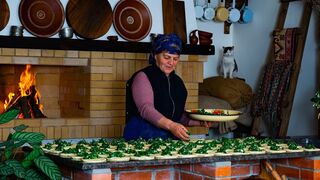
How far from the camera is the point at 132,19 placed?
6.35 metres

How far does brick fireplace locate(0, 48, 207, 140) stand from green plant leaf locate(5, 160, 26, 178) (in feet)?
9.43

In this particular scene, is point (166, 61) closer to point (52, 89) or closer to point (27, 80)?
point (27, 80)

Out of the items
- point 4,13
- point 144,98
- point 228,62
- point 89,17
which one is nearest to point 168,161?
point 144,98

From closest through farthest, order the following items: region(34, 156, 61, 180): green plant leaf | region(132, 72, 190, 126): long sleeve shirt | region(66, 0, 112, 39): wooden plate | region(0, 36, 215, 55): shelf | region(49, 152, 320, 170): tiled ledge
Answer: region(49, 152, 320, 170): tiled ledge
region(34, 156, 61, 180): green plant leaf
region(132, 72, 190, 126): long sleeve shirt
region(0, 36, 215, 55): shelf
region(66, 0, 112, 39): wooden plate

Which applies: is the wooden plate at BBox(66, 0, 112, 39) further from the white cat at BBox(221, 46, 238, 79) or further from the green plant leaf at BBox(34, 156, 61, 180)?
the green plant leaf at BBox(34, 156, 61, 180)

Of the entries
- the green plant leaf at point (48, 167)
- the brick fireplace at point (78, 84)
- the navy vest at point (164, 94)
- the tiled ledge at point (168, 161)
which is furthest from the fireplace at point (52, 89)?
the green plant leaf at point (48, 167)

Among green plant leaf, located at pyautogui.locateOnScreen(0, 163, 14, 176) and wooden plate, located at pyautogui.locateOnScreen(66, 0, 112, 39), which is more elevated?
wooden plate, located at pyautogui.locateOnScreen(66, 0, 112, 39)

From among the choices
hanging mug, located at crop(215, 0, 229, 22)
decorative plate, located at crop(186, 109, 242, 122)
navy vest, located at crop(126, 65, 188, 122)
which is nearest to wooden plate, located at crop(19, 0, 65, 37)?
navy vest, located at crop(126, 65, 188, 122)

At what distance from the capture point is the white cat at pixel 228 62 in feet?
26.7

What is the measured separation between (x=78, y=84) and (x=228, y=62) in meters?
2.55

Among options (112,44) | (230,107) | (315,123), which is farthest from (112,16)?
(315,123)

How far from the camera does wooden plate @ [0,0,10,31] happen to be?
5.67 m

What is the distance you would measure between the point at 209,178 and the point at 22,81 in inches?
146

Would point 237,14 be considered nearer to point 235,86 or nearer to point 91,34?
point 235,86
